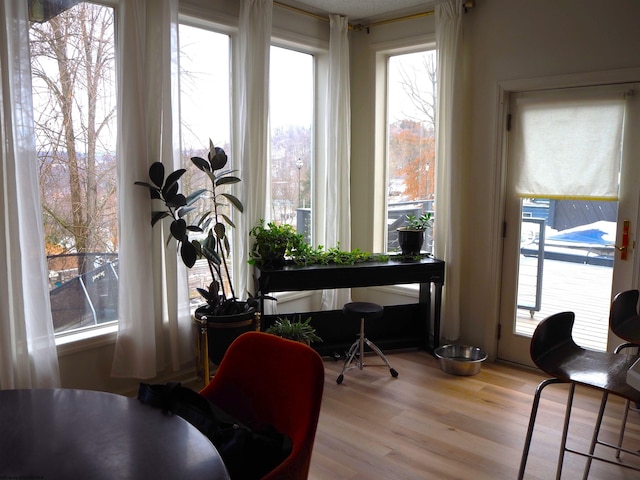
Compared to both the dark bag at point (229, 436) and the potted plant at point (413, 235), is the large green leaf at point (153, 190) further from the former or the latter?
the potted plant at point (413, 235)

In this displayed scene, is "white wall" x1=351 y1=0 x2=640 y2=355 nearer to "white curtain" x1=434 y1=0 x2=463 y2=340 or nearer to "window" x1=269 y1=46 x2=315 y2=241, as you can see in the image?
"white curtain" x1=434 y1=0 x2=463 y2=340

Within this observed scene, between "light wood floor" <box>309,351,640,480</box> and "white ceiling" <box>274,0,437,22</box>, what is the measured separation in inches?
117

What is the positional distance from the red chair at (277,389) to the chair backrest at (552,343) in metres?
0.96

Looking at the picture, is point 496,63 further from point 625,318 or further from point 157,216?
point 157,216

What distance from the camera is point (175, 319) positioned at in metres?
3.68

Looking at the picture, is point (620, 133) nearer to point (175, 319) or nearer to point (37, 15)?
point (175, 319)

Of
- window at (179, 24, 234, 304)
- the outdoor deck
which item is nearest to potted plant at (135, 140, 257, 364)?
window at (179, 24, 234, 304)

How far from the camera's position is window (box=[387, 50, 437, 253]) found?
4754 millimetres

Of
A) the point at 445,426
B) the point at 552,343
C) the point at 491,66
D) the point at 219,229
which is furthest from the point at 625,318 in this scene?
the point at 219,229

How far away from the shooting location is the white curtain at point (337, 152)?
4.74 m

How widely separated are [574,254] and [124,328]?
3.23 meters

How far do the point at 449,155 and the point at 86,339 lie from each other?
3014 millimetres

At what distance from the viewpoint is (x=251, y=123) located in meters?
4.09

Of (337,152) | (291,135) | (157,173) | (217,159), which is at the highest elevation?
(291,135)
